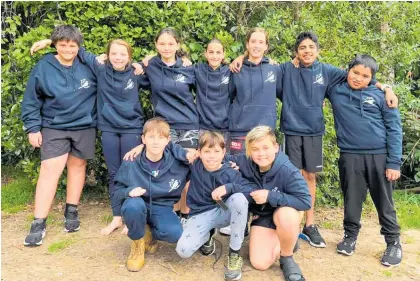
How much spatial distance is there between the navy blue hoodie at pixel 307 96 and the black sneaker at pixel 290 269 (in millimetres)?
1317

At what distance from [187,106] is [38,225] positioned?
196 centimetres

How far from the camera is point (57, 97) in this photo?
4754 millimetres

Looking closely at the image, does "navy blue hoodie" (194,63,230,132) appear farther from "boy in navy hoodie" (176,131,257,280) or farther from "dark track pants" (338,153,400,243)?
"dark track pants" (338,153,400,243)

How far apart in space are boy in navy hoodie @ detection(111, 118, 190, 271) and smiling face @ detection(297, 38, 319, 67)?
1.59 m

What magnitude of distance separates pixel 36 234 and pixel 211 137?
208cm

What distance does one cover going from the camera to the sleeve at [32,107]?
472cm

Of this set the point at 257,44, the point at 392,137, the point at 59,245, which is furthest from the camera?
the point at 257,44

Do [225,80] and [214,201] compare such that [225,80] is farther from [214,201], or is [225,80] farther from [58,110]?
[58,110]

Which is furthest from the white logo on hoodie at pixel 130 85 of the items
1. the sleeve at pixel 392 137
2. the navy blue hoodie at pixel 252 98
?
→ the sleeve at pixel 392 137

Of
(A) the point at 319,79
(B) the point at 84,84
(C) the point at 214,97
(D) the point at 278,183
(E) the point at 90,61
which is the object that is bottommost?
(D) the point at 278,183

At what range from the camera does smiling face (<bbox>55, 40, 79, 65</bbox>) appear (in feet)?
15.6

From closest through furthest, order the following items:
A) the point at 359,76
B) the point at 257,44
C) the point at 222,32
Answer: the point at 359,76 < the point at 257,44 < the point at 222,32

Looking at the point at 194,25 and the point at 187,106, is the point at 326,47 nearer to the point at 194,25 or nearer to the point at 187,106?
the point at 194,25

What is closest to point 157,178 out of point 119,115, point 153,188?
point 153,188
